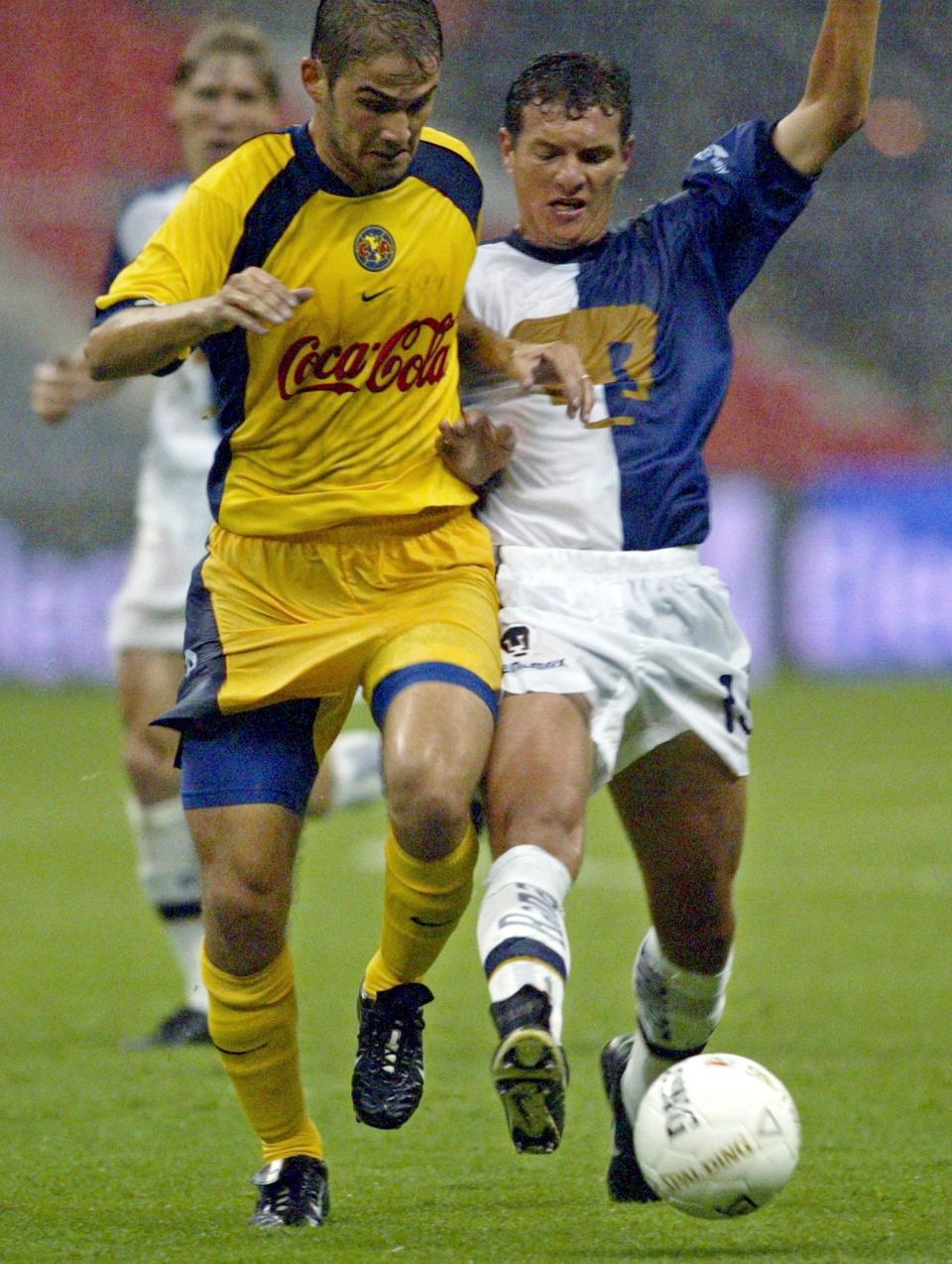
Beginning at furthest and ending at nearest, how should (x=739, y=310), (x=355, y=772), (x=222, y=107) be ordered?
(x=739, y=310)
(x=355, y=772)
(x=222, y=107)

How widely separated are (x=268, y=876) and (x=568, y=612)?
0.74m

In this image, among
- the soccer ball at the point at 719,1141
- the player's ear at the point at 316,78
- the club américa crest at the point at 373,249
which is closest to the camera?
the soccer ball at the point at 719,1141

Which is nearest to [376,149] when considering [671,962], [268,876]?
[268,876]

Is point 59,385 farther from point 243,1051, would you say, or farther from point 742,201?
point 243,1051

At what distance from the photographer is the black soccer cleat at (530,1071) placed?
11.0ft

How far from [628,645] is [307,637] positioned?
60 cm

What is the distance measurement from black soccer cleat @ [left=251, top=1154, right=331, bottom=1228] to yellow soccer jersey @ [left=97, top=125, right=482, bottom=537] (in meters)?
1.22

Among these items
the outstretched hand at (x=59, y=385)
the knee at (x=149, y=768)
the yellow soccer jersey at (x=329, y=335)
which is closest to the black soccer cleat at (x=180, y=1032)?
the knee at (x=149, y=768)

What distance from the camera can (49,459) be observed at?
16172 millimetres

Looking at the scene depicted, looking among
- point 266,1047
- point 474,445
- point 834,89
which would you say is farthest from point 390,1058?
point 834,89

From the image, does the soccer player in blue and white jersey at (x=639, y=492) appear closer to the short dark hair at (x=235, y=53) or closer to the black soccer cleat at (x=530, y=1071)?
the black soccer cleat at (x=530, y=1071)

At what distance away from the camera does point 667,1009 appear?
4496 mm

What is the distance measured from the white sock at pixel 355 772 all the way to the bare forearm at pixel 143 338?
3488 millimetres

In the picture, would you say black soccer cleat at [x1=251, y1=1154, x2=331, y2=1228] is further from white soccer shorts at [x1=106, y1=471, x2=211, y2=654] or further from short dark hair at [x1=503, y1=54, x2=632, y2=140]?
white soccer shorts at [x1=106, y1=471, x2=211, y2=654]
